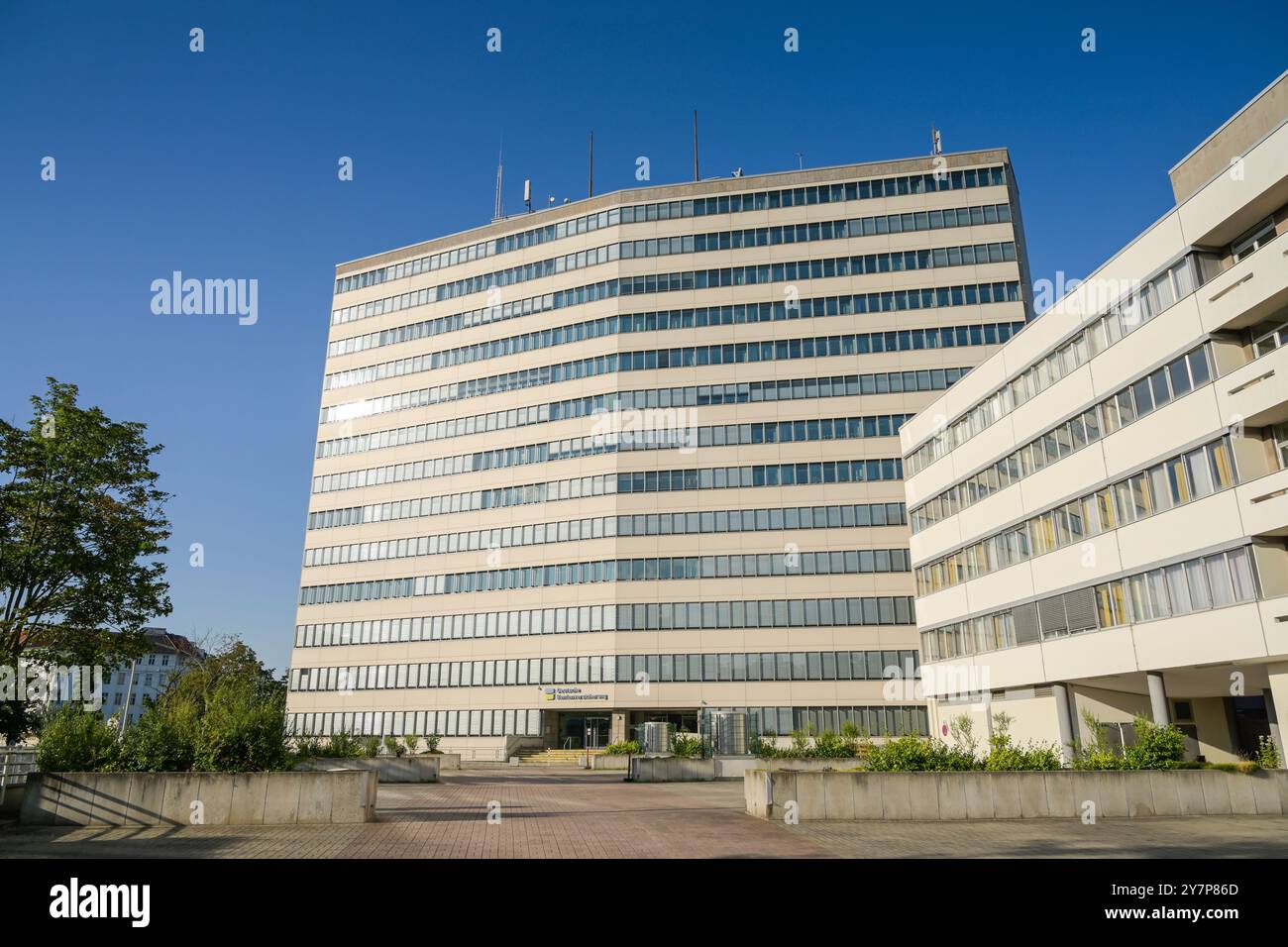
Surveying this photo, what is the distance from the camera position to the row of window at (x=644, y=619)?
54531mm

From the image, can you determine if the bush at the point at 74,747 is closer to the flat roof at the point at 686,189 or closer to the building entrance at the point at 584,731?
the building entrance at the point at 584,731

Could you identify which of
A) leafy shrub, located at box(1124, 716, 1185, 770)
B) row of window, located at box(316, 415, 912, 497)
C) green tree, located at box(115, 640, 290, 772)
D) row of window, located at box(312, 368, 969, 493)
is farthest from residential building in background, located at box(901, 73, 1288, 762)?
green tree, located at box(115, 640, 290, 772)

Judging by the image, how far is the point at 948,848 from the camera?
13.4m

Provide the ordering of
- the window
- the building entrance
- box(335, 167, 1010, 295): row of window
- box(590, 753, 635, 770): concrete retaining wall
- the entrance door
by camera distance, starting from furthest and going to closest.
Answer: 1. box(335, 167, 1010, 295): row of window
2. the building entrance
3. the entrance door
4. box(590, 753, 635, 770): concrete retaining wall
5. the window

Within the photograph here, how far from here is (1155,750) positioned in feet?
63.6

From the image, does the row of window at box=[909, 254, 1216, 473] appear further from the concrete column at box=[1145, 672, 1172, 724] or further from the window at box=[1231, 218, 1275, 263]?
the concrete column at box=[1145, 672, 1172, 724]

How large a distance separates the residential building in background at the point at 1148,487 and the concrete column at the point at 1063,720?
0.08 m

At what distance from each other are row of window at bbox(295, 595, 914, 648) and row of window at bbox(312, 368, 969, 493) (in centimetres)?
1290

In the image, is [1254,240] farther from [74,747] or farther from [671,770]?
[74,747]

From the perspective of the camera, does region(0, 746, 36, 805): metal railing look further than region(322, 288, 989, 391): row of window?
No

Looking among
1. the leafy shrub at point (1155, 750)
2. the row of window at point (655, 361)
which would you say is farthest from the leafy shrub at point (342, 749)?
the row of window at point (655, 361)

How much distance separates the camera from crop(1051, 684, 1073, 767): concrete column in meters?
30.9

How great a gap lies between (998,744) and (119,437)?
1271 inches
